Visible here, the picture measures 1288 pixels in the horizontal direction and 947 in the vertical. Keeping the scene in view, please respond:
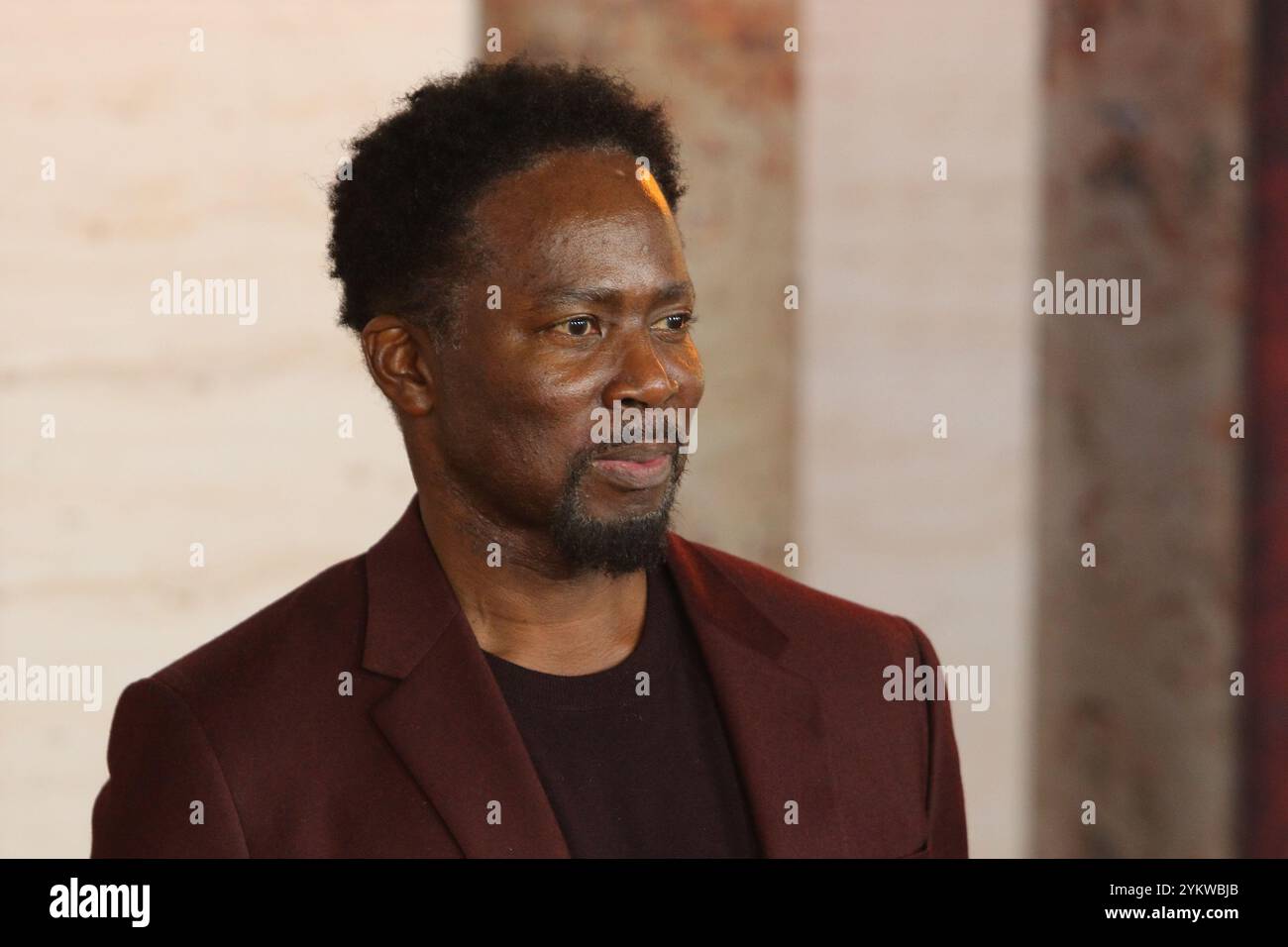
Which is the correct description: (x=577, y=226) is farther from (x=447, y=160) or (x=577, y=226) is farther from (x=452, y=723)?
(x=452, y=723)

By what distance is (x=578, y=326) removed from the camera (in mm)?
1882

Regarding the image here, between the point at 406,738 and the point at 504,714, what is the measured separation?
0.11 metres

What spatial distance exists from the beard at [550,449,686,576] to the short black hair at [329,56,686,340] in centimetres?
25

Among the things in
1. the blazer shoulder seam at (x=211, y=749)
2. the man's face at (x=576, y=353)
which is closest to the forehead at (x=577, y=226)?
the man's face at (x=576, y=353)

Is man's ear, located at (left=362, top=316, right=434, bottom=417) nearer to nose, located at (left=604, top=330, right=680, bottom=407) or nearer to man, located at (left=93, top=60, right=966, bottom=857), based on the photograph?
man, located at (left=93, top=60, right=966, bottom=857)

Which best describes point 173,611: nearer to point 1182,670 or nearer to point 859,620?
point 859,620

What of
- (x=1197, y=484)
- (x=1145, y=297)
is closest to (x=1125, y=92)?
(x=1145, y=297)

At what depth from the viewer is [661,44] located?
3.43 metres

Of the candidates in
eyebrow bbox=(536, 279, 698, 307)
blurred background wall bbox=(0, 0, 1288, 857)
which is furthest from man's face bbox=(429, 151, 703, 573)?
blurred background wall bbox=(0, 0, 1288, 857)

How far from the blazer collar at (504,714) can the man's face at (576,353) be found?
0.16m

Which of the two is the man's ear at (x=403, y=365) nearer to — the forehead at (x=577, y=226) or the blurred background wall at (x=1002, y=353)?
the forehead at (x=577, y=226)

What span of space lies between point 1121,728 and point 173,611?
209 centimetres

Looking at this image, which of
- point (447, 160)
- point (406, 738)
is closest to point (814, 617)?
point (406, 738)

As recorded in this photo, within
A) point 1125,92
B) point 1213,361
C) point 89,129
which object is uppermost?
point 1125,92
